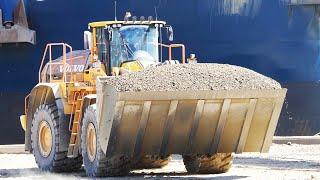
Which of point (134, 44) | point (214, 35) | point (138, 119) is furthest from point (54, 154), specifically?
point (214, 35)

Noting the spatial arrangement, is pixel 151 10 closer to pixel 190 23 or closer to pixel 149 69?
pixel 190 23

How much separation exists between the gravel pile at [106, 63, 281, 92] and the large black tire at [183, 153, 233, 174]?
1378mm

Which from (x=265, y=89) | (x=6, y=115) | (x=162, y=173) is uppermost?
(x=265, y=89)

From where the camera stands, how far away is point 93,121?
37.5ft

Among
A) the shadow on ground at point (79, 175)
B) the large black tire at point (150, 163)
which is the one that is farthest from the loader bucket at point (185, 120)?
the large black tire at point (150, 163)

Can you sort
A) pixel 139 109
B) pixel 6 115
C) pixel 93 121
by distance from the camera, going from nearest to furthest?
1. pixel 139 109
2. pixel 93 121
3. pixel 6 115

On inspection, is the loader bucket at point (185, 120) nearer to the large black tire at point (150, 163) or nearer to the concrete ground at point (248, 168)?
the concrete ground at point (248, 168)

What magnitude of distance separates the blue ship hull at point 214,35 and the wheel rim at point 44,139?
807cm

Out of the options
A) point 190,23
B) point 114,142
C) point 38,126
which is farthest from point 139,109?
point 190,23

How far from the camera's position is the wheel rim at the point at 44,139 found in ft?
43.8

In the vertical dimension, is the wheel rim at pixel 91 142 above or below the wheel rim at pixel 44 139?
above

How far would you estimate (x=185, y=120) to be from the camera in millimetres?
10938

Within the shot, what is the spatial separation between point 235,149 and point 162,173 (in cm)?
159

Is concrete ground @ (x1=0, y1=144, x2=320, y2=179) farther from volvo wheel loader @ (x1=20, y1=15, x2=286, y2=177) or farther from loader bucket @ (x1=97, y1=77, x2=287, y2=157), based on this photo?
loader bucket @ (x1=97, y1=77, x2=287, y2=157)
